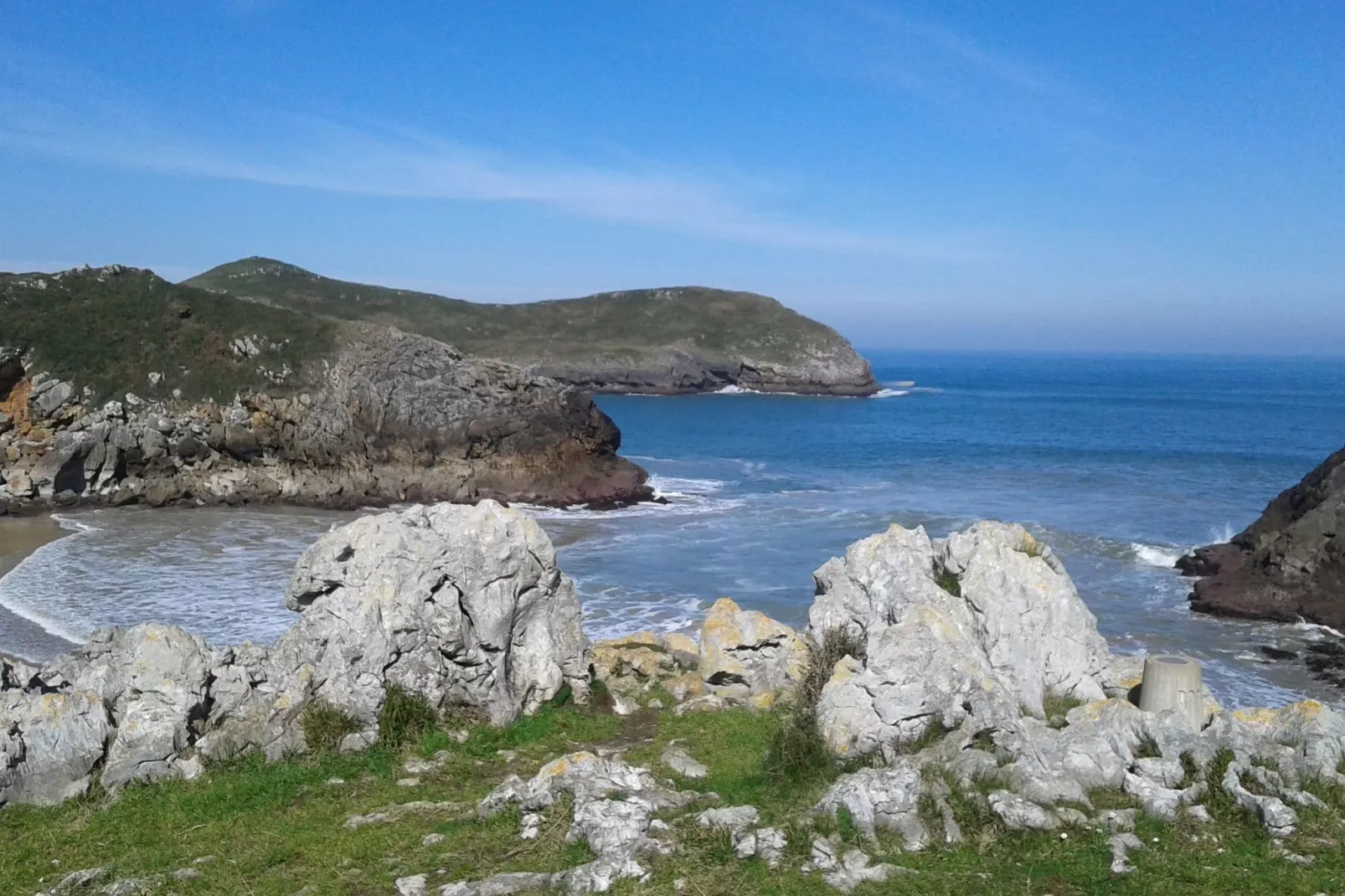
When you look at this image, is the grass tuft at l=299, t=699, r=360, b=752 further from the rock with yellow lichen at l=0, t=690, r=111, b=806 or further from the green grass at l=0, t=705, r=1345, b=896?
the rock with yellow lichen at l=0, t=690, r=111, b=806

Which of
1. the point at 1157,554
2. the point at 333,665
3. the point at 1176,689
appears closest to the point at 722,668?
the point at 333,665

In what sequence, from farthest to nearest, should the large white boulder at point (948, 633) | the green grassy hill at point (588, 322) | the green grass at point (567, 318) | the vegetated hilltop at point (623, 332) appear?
the green grass at point (567, 318)
the green grassy hill at point (588, 322)
the vegetated hilltop at point (623, 332)
the large white boulder at point (948, 633)

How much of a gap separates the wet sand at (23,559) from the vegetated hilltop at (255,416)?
313cm

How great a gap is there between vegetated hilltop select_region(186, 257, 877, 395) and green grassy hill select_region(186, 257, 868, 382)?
0.21 metres

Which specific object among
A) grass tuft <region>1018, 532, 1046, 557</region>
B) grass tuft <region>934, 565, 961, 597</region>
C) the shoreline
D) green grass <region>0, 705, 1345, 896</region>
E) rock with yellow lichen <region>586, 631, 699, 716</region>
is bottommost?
the shoreline

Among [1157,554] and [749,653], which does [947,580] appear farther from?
[1157,554]

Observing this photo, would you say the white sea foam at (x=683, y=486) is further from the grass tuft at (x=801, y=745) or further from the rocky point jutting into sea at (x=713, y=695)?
the grass tuft at (x=801, y=745)

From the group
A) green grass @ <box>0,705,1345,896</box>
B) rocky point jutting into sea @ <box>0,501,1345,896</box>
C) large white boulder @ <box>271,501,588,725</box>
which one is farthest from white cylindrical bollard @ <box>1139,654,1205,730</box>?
large white boulder @ <box>271,501,588,725</box>

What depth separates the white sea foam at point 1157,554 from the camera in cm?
3020

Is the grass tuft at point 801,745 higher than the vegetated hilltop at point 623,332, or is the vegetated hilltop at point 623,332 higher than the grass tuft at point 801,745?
the vegetated hilltop at point 623,332

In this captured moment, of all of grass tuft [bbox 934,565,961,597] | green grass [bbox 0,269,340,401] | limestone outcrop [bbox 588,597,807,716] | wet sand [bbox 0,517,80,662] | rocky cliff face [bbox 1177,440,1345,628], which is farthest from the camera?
green grass [bbox 0,269,340,401]

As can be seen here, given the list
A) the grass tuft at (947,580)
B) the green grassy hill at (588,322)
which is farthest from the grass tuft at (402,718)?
the green grassy hill at (588,322)

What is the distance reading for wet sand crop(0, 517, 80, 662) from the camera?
19219 mm

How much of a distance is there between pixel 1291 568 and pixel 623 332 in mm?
120780
